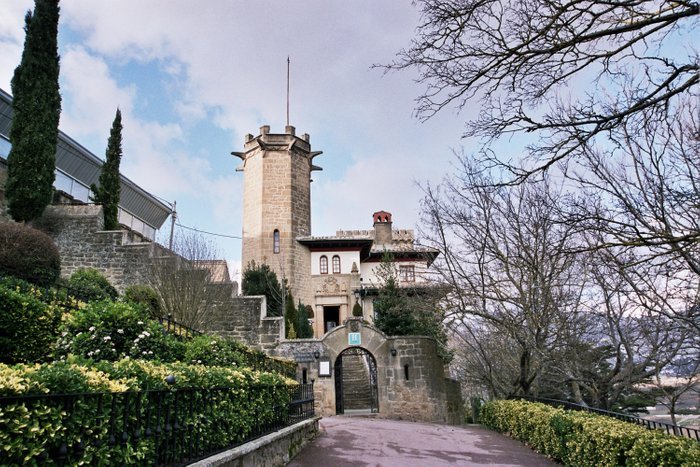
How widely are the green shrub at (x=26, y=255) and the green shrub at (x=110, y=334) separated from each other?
15.9ft

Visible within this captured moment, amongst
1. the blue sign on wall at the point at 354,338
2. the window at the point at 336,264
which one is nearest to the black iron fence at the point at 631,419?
the blue sign on wall at the point at 354,338

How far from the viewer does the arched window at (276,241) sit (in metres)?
29.1

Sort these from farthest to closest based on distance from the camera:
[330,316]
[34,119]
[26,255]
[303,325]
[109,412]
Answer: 1. [330,316]
2. [303,325]
3. [34,119]
4. [26,255]
5. [109,412]

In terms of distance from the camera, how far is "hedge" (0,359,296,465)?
109 inches

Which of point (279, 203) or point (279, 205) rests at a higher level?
point (279, 203)

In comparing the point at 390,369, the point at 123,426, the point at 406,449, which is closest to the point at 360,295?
the point at 390,369

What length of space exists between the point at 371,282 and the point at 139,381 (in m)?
26.7

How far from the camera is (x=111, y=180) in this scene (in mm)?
19734

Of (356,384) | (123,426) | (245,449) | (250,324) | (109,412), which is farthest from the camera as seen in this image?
(356,384)

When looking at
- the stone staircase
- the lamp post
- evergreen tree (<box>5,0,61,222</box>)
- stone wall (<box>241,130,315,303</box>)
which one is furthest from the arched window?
evergreen tree (<box>5,0,61,222</box>)

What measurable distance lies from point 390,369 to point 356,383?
15.9 ft

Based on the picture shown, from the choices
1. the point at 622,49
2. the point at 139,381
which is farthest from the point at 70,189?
the point at 622,49

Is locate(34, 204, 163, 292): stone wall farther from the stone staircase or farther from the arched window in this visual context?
the arched window

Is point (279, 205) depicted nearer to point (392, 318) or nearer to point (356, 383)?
point (392, 318)
